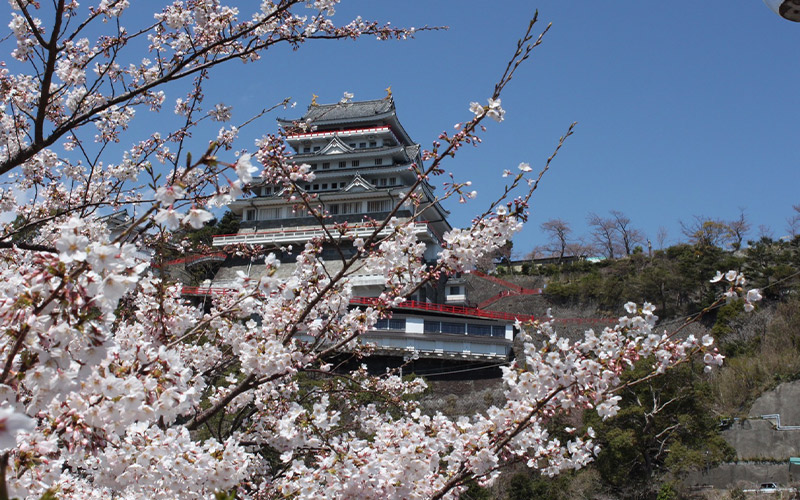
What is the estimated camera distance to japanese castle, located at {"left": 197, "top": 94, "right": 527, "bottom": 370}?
1128 inches

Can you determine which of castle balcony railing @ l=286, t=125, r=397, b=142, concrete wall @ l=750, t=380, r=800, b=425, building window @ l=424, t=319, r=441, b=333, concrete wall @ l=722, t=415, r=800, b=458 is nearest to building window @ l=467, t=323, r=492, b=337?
building window @ l=424, t=319, r=441, b=333

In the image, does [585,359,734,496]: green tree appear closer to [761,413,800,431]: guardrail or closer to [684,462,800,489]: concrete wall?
[684,462,800,489]: concrete wall

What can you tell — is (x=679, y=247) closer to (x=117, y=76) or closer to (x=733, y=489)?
(x=733, y=489)

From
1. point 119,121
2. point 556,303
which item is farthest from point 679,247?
point 119,121

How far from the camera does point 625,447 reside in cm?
1841

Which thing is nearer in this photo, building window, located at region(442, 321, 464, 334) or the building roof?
building window, located at region(442, 321, 464, 334)

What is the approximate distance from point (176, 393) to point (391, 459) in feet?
7.67

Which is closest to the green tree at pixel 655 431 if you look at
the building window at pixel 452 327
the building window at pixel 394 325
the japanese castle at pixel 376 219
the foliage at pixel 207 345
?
the japanese castle at pixel 376 219

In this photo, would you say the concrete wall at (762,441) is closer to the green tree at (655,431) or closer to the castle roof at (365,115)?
the green tree at (655,431)

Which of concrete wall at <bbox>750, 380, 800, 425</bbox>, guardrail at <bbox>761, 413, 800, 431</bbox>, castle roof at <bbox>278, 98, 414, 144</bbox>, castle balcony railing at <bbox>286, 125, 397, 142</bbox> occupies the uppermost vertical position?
castle roof at <bbox>278, 98, 414, 144</bbox>

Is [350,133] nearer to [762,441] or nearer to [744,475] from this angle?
[762,441]

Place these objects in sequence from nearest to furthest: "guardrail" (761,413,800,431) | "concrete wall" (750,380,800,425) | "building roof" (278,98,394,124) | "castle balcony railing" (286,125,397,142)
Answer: "guardrail" (761,413,800,431) < "concrete wall" (750,380,800,425) < "castle balcony railing" (286,125,397,142) < "building roof" (278,98,394,124)

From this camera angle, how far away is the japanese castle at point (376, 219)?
1128 inches

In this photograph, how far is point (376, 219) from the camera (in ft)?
Answer: 105
